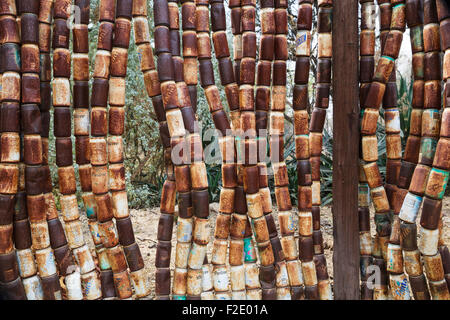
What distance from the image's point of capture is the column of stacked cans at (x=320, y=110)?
1.37 m

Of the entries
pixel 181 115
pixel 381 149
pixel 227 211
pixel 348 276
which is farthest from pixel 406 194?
pixel 381 149

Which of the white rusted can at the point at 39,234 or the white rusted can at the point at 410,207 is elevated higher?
the white rusted can at the point at 410,207

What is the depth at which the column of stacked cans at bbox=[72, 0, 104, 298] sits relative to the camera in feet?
4.21

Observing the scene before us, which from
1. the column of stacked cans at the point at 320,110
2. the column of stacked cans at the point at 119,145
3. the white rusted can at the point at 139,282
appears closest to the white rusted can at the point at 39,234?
the column of stacked cans at the point at 119,145

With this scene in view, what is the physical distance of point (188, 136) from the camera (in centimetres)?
129

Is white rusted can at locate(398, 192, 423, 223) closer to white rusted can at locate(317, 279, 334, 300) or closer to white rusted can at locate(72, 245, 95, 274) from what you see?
white rusted can at locate(317, 279, 334, 300)

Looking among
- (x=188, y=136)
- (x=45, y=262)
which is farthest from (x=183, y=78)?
(x=45, y=262)

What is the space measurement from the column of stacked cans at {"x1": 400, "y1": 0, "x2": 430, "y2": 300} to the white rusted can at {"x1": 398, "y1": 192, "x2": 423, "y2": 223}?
26mm

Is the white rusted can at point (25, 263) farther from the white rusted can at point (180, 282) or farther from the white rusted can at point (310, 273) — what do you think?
the white rusted can at point (310, 273)

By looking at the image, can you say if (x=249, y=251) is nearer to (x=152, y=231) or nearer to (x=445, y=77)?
(x=445, y=77)

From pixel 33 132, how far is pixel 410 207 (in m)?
1.28

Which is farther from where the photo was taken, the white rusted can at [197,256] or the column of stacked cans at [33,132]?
the white rusted can at [197,256]

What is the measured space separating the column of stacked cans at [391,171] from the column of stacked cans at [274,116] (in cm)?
33

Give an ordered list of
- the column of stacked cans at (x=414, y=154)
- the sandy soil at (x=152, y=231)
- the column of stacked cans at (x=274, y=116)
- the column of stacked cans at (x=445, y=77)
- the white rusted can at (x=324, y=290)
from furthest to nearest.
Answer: the sandy soil at (x=152, y=231)
the white rusted can at (x=324, y=290)
the column of stacked cans at (x=274, y=116)
the column of stacked cans at (x=414, y=154)
the column of stacked cans at (x=445, y=77)
